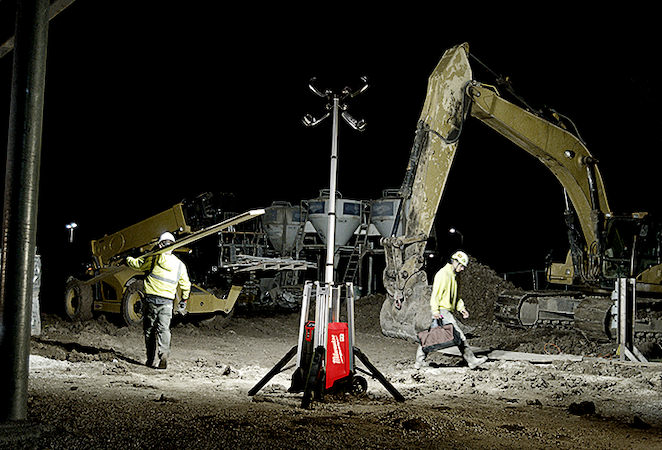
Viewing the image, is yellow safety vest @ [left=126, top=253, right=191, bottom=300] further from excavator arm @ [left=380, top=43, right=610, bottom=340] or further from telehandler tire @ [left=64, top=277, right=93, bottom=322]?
telehandler tire @ [left=64, top=277, right=93, bottom=322]

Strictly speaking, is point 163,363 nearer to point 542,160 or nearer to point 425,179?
point 425,179

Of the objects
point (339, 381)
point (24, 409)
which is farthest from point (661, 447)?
point (24, 409)

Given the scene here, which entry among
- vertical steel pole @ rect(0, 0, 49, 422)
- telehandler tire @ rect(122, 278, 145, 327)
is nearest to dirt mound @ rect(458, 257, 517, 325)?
telehandler tire @ rect(122, 278, 145, 327)

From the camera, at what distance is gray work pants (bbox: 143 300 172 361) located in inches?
337

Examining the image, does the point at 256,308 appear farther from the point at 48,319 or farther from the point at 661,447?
the point at 661,447

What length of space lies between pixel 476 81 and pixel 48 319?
10865mm

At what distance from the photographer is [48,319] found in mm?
13625

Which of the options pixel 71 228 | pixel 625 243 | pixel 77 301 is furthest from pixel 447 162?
pixel 71 228

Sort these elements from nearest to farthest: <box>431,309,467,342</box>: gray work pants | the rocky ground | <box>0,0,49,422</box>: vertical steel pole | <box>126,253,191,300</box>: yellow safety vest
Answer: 1. <box>0,0,49,422</box>: vertical steel pole
2. the rocky ground
3. <box>126,253,191,300</box>: yellow safety vest
4. <box>431,309,467,342</box>: gray work pants

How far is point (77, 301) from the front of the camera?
13578mm

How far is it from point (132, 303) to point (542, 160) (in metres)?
9.27

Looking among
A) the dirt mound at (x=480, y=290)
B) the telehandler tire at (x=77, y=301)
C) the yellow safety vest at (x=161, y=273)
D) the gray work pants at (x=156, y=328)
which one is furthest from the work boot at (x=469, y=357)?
the telehandler tire at (x=77, y=301)

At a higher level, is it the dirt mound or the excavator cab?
the excavator cab

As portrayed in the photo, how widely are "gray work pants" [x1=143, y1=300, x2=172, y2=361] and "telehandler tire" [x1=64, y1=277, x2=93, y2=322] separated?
5506mm
